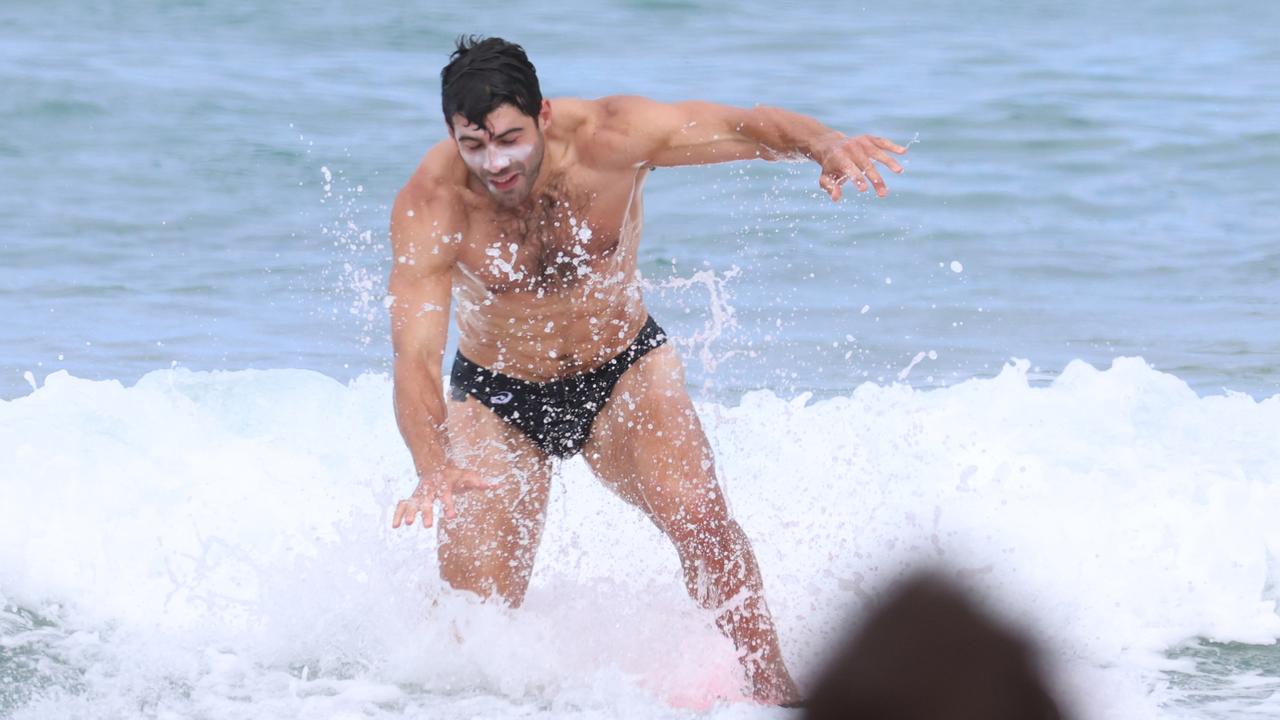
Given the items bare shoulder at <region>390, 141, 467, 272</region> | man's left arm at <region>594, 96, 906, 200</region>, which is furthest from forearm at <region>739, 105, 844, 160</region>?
bare shoulder at <region>390, 141, 467, 272</region>

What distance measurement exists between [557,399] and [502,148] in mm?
787

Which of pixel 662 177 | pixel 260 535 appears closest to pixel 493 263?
pixel 260 535

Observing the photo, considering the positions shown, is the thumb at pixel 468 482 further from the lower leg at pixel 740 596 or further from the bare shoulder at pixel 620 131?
the bare shoulder at pixel 620 131

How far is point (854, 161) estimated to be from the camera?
13.8ft

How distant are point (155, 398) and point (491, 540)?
10.5 ft

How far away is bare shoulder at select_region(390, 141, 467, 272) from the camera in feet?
14.9

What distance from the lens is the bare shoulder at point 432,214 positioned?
179 inches

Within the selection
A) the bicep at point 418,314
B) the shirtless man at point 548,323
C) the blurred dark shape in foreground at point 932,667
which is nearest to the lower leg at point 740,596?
the shirtless man at point 548,323

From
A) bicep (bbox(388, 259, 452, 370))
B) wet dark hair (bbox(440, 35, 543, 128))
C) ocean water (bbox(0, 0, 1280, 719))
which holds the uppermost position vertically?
wet dark hair (bbox(440, 35, 543, 128))

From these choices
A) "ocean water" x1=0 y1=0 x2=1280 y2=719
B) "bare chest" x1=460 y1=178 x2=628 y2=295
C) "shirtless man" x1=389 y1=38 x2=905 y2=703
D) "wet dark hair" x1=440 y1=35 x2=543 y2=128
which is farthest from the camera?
"ocean water" x1=0 y1=0 x2=1280 y2=719

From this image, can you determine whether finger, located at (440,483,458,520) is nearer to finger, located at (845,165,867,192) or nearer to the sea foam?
the sea foam

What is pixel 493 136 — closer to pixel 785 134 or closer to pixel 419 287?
pixel 419 287

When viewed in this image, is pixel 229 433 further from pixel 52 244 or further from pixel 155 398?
pixel 52 244

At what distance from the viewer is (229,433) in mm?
7480
